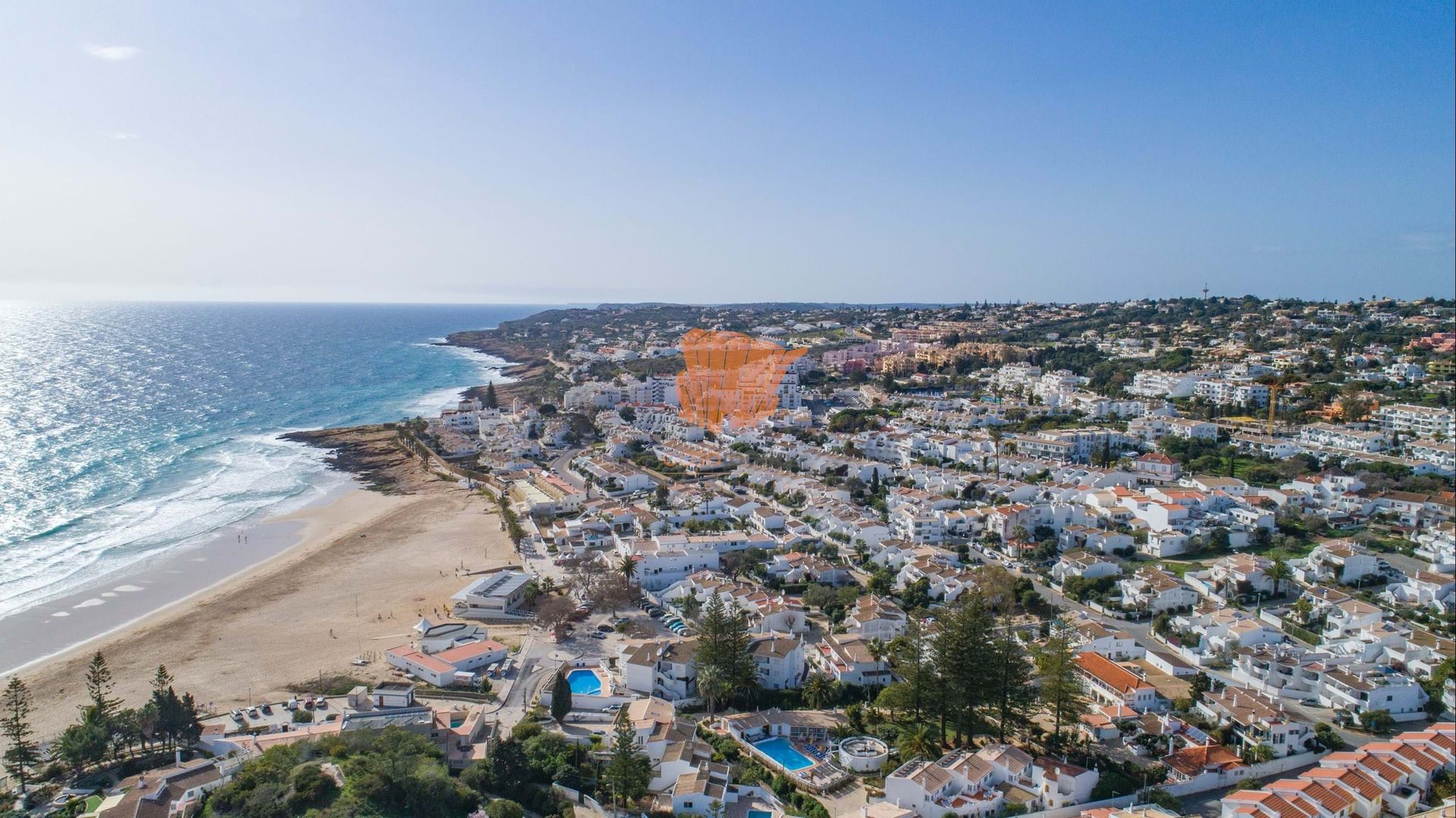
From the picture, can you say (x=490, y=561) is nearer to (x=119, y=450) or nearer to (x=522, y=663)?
(x=522, y=663)

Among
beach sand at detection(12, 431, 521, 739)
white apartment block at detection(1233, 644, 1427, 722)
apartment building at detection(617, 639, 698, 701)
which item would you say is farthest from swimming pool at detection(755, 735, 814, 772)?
white apartment block at detection(1233, 644, 1427, 722)

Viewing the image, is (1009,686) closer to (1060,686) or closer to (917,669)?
(1060,686)

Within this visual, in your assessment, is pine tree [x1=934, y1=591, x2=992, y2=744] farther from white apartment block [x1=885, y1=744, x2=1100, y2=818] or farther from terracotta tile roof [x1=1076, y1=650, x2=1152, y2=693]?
terracotta tile roof [x1=1076, y1=650, x2=1152, y2=693]

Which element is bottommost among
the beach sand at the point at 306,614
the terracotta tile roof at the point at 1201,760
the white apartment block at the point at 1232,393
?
the beach sand at the point at 306,614

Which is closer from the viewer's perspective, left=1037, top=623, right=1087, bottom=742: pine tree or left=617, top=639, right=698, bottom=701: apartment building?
left=1037, top=623, right=1087, bottom=742: pine tree

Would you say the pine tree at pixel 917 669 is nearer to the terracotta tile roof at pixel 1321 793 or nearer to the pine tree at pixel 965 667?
the pine tree at pixel 965 667

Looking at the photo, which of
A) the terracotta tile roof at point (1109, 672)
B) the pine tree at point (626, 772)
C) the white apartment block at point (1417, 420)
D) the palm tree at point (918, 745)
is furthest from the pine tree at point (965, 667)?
the white apartment block at point (1417, 420)
